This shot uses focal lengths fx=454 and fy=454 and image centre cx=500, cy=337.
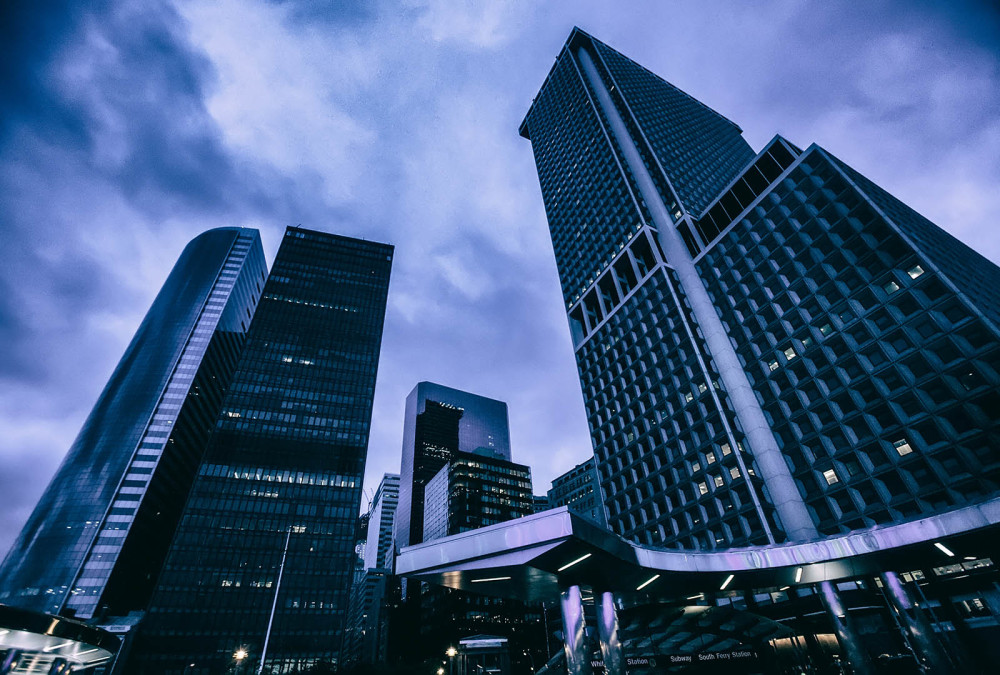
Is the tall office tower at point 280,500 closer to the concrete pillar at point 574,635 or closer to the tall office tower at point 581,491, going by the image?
the tall office tower at point 581,491

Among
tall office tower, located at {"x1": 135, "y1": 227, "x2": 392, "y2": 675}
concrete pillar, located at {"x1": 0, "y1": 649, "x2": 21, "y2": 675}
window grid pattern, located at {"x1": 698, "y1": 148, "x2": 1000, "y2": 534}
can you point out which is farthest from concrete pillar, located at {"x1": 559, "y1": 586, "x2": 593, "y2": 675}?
tall office tower, located at {"x1": 135, "y1": 227, "x2": 392, "y2": 675}

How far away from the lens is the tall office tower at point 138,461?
116250mm

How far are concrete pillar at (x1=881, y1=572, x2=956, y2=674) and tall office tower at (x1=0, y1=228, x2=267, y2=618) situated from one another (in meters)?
138

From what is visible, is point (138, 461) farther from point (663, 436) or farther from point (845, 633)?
Result: point (845, 633)

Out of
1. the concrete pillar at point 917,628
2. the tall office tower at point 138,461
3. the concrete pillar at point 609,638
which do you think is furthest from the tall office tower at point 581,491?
the tall office tower at point 138,461

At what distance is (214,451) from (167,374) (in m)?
66.0

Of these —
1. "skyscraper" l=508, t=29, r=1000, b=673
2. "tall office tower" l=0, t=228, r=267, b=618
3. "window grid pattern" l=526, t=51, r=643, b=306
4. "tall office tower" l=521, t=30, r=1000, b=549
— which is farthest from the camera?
"tall office tower" l=0, t=228, r=267, b=618

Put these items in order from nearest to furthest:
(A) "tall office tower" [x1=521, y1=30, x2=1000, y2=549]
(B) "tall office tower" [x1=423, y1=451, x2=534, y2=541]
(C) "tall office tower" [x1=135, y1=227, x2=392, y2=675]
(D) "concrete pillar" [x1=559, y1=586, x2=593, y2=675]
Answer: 1. (D) "concrete pillar" [x1=559, y1=586, x2=593, y2=675]
2. (A) "tall office tower" [x1=521, y1=30, x2=1000, y2=549]
3. (C) "tall office tower" [x1=135, y1=227, x2=392, y2=675]
4. (B) "tall office tower" [x1=423, y1=451, x2=534, y2=541]

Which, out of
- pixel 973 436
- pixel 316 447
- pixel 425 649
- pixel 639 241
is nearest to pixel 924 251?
pixel 973 436

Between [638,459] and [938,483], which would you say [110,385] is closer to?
[638,459]

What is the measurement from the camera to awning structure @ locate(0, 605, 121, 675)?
16.9 metres

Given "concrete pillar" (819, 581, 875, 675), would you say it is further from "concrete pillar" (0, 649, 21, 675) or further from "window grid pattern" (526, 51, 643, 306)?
"window grid pattern" (526, 51, 643, 306)

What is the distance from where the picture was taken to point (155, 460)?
A: 5276 inches

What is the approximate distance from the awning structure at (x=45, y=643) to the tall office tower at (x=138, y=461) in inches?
4165
